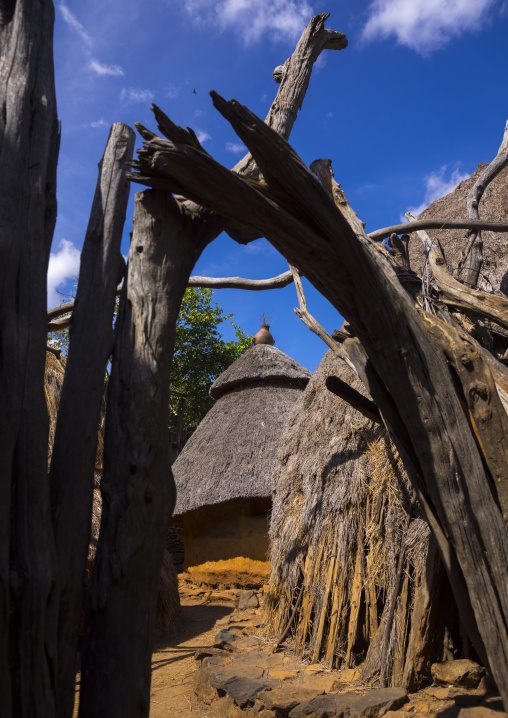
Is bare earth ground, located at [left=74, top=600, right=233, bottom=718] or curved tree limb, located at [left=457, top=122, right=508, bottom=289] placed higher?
curved tree limb, located at [left=457, top=122, right=508, bottom=289]

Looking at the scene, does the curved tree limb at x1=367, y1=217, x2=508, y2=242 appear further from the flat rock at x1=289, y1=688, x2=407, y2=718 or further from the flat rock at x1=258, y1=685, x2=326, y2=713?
the flat rock at x1=258, y1=685, x2=326, y2=713

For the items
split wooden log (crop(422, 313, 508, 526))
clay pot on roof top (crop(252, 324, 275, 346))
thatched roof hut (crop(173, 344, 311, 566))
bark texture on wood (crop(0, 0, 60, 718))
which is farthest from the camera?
clay pot on roof top (crop(252, 324, 275, 346))

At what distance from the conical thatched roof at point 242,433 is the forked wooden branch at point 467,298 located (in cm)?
567

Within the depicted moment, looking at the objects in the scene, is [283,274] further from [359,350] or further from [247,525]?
[247,525]

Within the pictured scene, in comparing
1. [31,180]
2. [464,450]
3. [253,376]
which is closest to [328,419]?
[464,450]

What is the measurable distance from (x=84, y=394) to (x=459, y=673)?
3.29 meters

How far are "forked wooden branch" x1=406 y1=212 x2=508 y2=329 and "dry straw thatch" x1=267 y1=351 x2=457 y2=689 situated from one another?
59.5 inches

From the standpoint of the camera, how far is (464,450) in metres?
2.64

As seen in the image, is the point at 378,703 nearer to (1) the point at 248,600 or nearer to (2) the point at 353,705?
(2) the point at 353,705

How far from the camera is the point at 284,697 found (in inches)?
157

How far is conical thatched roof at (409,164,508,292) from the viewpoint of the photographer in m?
6.50

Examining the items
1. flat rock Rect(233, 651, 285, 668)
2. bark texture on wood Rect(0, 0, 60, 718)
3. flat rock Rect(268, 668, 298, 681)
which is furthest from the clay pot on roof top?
bark texture on wood Rect(0, 0, 60, 718)

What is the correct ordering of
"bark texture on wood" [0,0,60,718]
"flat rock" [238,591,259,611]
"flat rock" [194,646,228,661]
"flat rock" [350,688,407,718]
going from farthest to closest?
"flat rock" [238,591,259,611], "flat rock" [194,646,228,661], "flat rock" [350,688,407,718], "bark texture on wood" [0,0,60,718]

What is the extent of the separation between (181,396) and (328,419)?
10794mm
